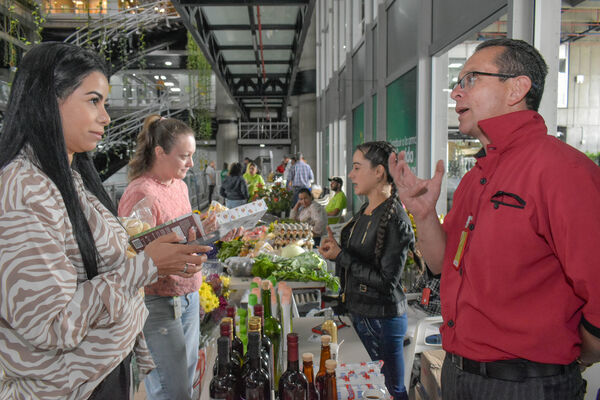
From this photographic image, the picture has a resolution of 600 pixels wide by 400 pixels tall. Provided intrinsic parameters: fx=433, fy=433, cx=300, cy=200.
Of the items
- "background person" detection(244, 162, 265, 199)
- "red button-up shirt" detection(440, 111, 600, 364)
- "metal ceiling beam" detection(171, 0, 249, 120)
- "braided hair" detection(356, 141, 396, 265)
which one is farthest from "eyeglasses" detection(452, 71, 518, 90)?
"background person" detection(244, 162, 265, 199)

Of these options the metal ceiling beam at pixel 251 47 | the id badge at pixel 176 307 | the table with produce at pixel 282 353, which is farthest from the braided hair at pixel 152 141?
the metal ceiling beam at pixel 251 47

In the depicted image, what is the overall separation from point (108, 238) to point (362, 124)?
7136 millimetres

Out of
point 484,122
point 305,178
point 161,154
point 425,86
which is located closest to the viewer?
point 484,122

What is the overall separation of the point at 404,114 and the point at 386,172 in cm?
287

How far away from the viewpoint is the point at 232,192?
8.92m

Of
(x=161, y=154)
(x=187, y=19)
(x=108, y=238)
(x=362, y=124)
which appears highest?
(x=187, y=19)

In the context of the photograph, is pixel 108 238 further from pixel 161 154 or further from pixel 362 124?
pixel 362 124

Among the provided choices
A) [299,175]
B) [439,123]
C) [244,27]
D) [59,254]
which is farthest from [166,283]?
[299,175]

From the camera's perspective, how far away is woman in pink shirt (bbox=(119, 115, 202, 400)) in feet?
7.13

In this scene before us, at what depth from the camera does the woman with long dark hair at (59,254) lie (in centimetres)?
106

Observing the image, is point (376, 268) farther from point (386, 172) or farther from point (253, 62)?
point (253, 62)

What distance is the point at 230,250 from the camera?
4.48 meters

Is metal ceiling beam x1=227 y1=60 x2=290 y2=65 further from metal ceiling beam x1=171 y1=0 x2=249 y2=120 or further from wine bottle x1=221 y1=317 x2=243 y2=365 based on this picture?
wine bottle x1=221 y1=317 x2=243 y2=365

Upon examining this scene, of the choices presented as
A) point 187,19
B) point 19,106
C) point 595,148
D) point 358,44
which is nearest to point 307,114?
point 358,44
